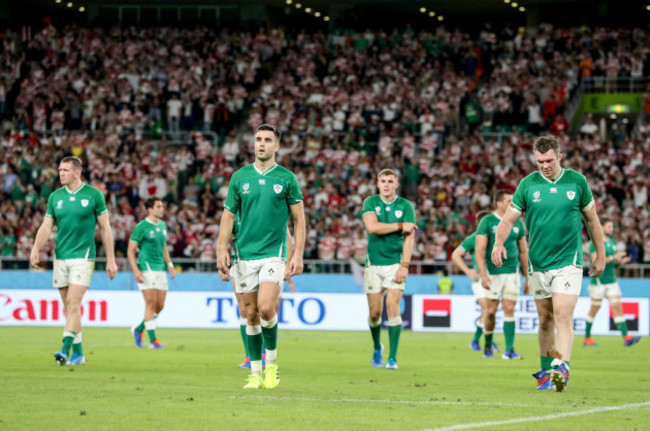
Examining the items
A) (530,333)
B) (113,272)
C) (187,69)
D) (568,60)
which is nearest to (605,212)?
(530,333)

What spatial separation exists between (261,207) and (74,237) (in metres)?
4.49

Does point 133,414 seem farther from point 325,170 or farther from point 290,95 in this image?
point 290,95

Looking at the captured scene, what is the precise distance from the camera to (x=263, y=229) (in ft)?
38.8

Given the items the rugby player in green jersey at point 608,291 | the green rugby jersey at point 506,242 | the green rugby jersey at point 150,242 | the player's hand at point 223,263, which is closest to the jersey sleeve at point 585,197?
the player's hand at point 223,263

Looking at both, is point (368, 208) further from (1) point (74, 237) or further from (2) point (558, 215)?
(2) point (558, 215)

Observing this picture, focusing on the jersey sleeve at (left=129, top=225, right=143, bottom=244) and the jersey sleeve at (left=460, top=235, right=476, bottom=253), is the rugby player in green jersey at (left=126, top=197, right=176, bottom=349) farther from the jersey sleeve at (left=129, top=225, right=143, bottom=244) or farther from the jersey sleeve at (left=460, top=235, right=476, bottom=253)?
the jersey sleeve at (left=460, top=235, right=476, bottom=253)

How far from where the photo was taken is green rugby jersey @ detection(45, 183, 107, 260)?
607 inches

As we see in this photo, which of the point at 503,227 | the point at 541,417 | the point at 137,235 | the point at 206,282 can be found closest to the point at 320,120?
the point at 206,282

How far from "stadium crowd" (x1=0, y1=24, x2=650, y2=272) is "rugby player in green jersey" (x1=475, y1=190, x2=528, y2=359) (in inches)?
544

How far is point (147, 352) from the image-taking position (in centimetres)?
1916

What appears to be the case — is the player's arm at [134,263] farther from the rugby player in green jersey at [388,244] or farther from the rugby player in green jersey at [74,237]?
the rugby player in green jersey at [388,244]

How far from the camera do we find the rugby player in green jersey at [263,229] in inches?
463

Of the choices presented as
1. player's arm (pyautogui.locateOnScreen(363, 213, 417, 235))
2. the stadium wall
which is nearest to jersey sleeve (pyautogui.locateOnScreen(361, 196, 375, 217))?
player's arm (pyautogui.locateOnScreen(363, 213, 417, 235))

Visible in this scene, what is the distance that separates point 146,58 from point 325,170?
10.3m
